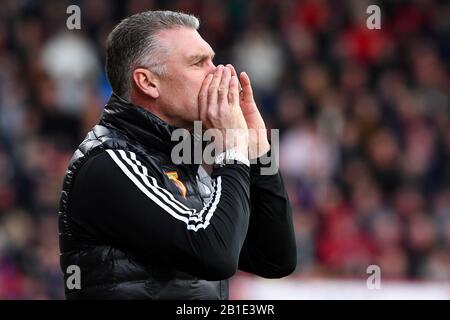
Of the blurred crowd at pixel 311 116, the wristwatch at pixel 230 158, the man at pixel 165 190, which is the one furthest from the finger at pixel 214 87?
the blurred crowd at pixel 311 116

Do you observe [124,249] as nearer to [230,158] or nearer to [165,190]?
[165,190]

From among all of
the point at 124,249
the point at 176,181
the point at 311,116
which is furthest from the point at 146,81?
the point at 311,116

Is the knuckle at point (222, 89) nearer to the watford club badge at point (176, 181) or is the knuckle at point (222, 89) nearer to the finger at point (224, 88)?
the finger at point (224, 88)

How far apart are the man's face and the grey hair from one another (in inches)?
1.2

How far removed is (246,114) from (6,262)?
586cm

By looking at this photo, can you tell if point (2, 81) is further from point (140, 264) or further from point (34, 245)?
point (140, 264)

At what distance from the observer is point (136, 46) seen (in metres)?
3.62

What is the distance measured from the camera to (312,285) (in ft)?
28.5

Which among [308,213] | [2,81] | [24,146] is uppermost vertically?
[2,81]

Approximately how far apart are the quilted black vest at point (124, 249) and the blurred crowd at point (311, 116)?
17.2 feet

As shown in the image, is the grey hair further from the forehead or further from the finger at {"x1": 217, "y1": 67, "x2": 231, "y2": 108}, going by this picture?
the finger at {"x1": 217, "y1": 67, "x2": 231, "y2": 108}

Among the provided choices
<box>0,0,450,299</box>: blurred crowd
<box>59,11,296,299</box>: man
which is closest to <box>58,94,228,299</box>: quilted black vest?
<box>59,11,296,299</box>: man

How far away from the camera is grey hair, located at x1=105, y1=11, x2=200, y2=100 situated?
361 cm
